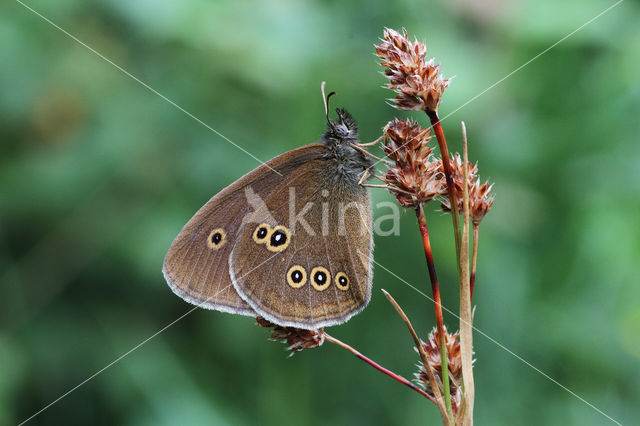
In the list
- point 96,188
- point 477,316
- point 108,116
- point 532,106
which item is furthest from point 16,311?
point 532,106

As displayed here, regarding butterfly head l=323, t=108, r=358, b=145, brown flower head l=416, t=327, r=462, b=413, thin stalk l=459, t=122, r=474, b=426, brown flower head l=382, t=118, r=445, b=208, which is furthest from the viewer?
butterfly head l=323, t=108, r=358, b=145

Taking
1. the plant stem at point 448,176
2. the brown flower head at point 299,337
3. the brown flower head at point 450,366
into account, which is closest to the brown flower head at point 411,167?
the plant stem at point 448,176


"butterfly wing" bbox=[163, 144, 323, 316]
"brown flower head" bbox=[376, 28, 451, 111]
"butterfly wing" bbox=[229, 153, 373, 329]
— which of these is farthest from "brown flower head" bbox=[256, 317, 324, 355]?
"brown flower head" bbox=[376, 28, 451, 111]

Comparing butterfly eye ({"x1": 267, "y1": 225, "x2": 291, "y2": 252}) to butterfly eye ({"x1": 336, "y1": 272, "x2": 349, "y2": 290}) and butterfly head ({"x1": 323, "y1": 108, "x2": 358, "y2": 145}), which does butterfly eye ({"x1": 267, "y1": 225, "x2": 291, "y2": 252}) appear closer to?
butterfly eye ({"x1": 336, "y1": 272, "x2": 349, "y2": 290})

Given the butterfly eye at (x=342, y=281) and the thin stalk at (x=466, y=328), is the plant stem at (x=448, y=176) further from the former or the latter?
the butterfly eye at (x=342, y=281)

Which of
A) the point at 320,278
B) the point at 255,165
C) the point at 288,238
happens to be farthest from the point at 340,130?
the point at 255,165

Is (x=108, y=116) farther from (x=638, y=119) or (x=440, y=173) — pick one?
(x=638, y=119)

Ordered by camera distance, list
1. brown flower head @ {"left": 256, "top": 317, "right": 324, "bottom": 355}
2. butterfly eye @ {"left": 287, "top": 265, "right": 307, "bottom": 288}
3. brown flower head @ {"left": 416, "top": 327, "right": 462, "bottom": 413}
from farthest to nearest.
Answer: butterfly eye @ {"left": 287, "top": 265, "right": 307, "bottom": 288} < brown flower head @ {"left": 256, "top": 317, "right": 324, "bottom": 355} < brown flower head @ {"left": 416, "top": 327, "right": 462, "bottom": 413}
